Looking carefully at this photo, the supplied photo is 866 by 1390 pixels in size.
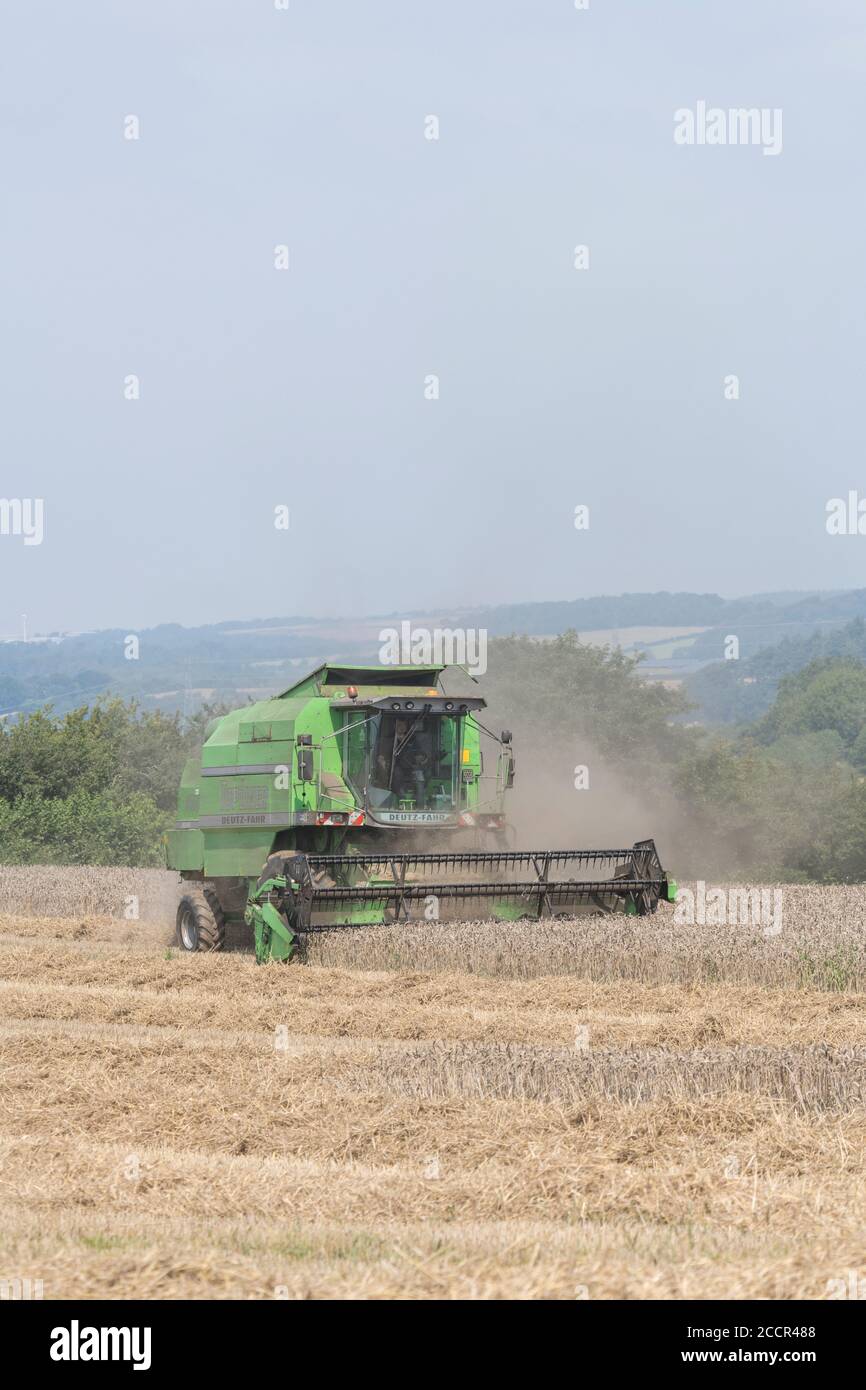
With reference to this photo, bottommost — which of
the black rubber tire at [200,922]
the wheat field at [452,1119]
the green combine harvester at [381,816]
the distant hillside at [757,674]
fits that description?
the wheat field at [452,1119]

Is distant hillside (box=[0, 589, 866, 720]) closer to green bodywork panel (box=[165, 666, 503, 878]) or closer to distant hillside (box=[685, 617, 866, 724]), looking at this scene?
distant hillside (box=[685, 617, 866, 724])

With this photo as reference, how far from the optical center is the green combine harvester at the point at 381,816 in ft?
48.9

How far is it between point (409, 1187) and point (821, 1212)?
162cm

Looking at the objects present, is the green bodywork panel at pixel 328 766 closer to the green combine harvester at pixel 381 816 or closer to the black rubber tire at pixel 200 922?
the green combine harvester at pixel 381 816

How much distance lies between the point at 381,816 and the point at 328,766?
0.71m

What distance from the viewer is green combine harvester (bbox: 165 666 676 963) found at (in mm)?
14891

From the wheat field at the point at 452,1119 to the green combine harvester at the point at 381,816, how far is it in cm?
82

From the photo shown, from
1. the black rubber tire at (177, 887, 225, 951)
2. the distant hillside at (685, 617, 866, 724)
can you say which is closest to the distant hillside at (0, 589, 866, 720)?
the distant hillside at (685, 617, 866, 724)

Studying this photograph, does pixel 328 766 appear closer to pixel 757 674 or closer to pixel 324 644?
pixel 324 644

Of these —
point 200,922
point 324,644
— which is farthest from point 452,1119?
point 324,644

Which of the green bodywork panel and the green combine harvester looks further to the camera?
the green bodywork panel

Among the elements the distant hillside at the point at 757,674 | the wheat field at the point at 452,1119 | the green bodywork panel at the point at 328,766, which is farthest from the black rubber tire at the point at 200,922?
the distant hillside at the point at 757,674

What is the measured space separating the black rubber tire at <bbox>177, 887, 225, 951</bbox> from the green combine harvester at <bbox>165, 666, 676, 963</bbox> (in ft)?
0.08

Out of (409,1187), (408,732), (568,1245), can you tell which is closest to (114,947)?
(408,732)
